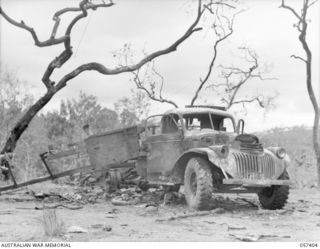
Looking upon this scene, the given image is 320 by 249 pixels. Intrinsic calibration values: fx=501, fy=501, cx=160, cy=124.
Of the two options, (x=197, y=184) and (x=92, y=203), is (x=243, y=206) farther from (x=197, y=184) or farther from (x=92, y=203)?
(x=92, y=203)

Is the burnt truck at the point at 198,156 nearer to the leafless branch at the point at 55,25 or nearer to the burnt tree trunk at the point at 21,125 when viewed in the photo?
the burnt tree trunk at the point at 21,125

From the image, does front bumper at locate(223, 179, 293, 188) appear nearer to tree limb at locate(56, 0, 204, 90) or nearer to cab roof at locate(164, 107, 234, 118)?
cab roof at locate(164, 107, 234, 118)

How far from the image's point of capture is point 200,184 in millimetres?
8359

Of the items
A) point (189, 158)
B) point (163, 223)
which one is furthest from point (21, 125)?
point (163, 223)

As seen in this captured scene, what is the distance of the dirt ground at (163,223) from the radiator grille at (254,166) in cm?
65

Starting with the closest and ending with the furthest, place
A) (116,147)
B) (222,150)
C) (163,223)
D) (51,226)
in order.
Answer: (51,226)
(163,223)
(222,150)
(116,147)

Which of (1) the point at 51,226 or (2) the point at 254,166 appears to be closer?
(1) the point at 51,226

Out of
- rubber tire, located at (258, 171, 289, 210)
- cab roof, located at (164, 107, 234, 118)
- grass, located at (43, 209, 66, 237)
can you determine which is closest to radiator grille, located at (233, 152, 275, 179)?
rubber tire, located at (258, 171, 289, 210)

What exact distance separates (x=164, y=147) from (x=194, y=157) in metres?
1.07

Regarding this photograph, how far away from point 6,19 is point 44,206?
5.02 metres

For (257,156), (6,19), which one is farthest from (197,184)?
(6,19)

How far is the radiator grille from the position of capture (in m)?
8.59

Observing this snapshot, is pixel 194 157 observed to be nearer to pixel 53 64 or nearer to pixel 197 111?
pixel 197 111

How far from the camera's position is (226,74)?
67.3 feet
